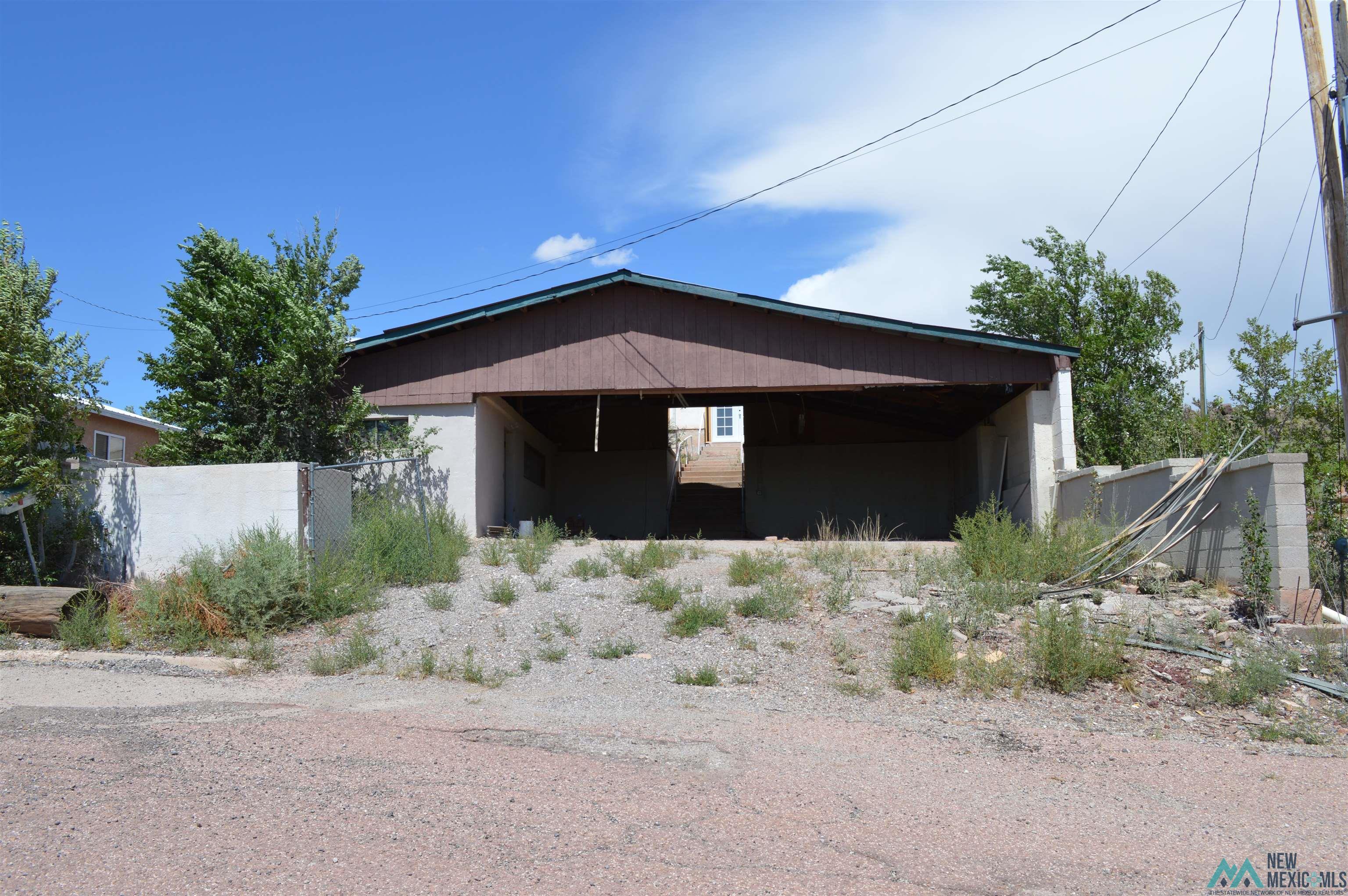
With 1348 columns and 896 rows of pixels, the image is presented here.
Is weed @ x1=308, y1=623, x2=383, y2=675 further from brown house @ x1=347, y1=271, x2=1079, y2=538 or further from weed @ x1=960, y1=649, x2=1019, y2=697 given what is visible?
brown house @ x1=347, y1=271, x2=1079, y2=538

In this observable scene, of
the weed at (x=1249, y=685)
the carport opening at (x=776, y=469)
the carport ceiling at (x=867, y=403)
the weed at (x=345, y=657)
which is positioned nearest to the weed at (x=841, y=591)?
the weed at (x=1249, y=685)

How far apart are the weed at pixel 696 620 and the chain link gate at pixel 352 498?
4599mm

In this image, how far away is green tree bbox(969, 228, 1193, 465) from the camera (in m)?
20.8

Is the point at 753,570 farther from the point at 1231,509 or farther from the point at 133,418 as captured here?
the point at 133,418

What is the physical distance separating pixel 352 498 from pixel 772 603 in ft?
25.1

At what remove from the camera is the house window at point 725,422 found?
132 feet

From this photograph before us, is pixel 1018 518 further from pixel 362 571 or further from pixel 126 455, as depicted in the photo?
pixel 126 455

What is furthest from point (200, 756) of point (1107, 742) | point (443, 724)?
point (1107, 742)

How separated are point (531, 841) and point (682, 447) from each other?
28.8m

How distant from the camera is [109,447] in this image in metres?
22.8

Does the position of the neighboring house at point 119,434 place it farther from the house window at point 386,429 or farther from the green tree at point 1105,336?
the green tree at point 1105,336

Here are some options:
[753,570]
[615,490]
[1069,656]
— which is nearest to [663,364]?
[753,570]

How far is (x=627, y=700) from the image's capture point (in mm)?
8023

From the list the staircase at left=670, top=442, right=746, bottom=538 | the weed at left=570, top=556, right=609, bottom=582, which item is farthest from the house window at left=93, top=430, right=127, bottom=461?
the weed at left=570, top=556, right=609, bottom=582
